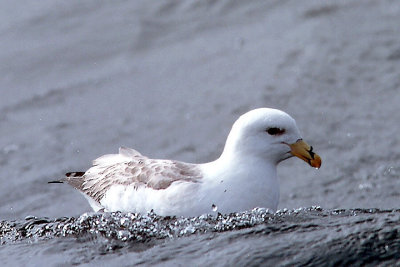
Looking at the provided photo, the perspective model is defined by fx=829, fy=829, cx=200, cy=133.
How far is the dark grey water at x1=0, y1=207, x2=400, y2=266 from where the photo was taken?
5.71 m

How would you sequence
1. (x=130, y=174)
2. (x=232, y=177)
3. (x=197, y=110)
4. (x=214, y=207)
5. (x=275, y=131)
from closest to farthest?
(x=214, y=207)
(x=232, y=177)
(x=275, y=131)
(x=130, y=174)
(x=197, y=110)

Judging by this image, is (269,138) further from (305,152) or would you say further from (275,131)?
(305,152)

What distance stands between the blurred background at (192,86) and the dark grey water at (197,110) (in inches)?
1.0

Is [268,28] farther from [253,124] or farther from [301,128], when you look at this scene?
[253,124]

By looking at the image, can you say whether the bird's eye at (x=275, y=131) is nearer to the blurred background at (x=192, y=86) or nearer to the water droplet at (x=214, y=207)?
the water droplet at (x=214, y=207)

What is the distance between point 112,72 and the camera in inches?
483

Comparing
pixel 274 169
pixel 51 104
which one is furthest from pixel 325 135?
pixel 51 104

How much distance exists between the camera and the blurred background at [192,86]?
31.0 ft

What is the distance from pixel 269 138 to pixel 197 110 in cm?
421

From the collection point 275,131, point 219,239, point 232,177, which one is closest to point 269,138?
point 275,131

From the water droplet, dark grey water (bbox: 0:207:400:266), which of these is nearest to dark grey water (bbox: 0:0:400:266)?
dark grey water (bbox: 0:207:400:266)

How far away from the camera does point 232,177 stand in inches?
268

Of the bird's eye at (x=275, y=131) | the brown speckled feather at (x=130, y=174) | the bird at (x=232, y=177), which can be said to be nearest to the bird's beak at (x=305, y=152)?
the bird at (x=232, y=177)

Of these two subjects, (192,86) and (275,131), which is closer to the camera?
(275,131)
